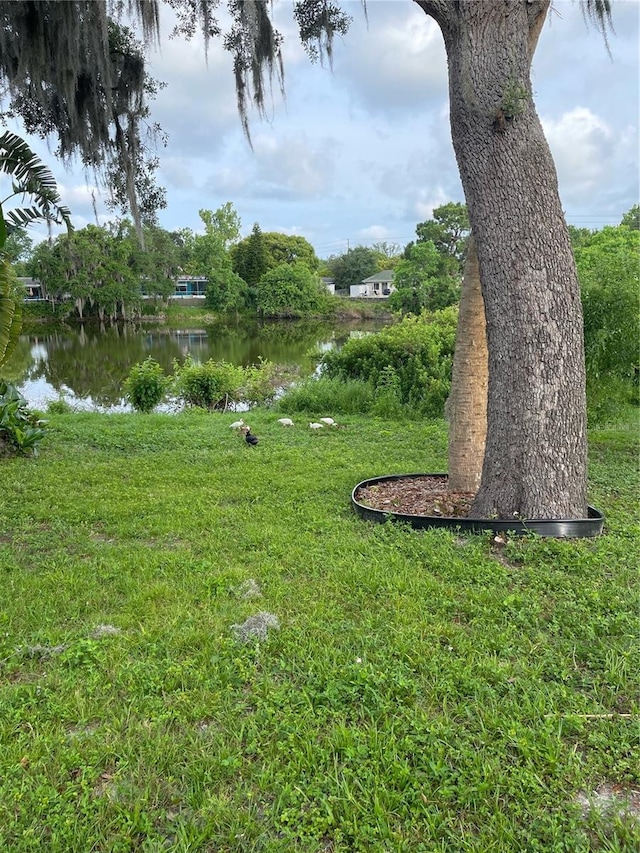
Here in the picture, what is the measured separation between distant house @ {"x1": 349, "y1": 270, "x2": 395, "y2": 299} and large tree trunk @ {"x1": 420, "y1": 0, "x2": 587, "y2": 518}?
48.2 m

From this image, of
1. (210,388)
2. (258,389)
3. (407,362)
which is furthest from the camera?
(258,389)

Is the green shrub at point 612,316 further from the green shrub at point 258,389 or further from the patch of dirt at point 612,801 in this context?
the green shrub at point 258,389

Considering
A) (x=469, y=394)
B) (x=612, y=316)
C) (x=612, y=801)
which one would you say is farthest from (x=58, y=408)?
(x=612, y=801)

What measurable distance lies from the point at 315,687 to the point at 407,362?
7.66m

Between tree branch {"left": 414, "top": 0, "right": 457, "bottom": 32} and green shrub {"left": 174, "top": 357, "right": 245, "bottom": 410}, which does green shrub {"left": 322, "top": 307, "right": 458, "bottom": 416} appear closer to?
green shrub {"left": 174, "top": 357, "right": 245, "bottom": 410}

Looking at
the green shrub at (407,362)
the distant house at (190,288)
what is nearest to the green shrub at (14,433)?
the green shrub at (407,362)

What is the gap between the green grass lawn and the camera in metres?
1.41

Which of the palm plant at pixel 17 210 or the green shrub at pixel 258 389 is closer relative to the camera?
the palm plant at pixel 17 210

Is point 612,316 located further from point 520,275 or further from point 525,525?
point 525,525

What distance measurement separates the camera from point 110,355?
20781 millimetres

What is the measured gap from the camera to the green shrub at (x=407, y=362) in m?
8.41

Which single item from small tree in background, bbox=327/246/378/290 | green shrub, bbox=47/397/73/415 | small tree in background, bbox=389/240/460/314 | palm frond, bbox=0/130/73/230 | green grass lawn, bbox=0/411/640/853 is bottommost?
green grass lawn, bbox=0/411/640/853

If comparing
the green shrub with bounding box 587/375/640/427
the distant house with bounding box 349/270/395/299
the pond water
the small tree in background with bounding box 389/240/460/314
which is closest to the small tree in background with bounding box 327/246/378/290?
the distant house with bounding box 349/270/395/299

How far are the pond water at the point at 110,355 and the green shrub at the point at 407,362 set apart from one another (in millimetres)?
2889
